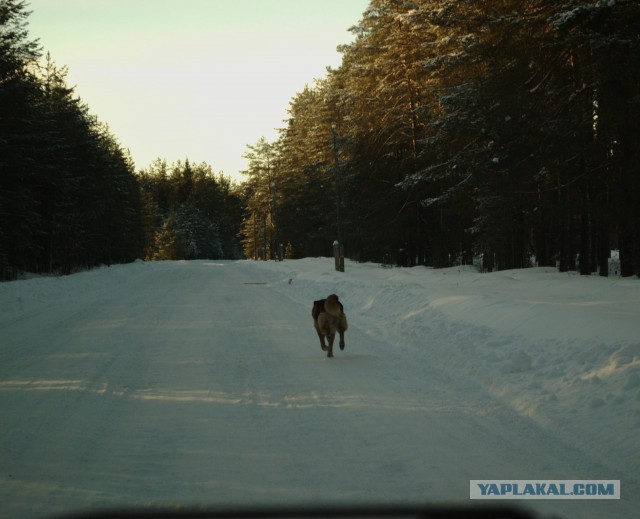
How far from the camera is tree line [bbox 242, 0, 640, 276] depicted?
16406 mm

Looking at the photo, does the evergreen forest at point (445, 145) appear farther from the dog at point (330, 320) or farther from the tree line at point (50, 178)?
the dog at point (330, 320)

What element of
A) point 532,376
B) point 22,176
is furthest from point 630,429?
point 22,176

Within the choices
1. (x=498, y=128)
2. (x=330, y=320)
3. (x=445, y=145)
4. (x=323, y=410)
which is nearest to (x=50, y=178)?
(x=445, y=145)

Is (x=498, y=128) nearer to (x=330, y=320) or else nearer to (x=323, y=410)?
(x=330, y=320)

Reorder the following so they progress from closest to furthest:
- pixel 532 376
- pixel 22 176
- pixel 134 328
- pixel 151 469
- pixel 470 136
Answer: pixel 151 469 → pixel 532 376 → pixel 134 328 → pixel 470 136 → pixel 22 176

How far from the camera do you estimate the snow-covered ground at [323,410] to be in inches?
183

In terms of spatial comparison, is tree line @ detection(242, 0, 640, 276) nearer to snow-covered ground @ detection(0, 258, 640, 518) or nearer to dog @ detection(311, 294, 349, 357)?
snow-covered ground @ detection(0, 258, 640, 518)

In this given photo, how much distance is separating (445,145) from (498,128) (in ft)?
16.4

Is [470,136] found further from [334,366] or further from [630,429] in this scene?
[630,429]

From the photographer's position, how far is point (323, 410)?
6887 millimetres

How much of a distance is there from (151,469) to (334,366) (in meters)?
4.83

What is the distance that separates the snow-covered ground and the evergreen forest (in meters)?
6.36

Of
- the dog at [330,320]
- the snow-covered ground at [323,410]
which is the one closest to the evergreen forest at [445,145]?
the snow-covered ground at [323,410]

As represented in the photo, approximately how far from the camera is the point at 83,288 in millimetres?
27125
